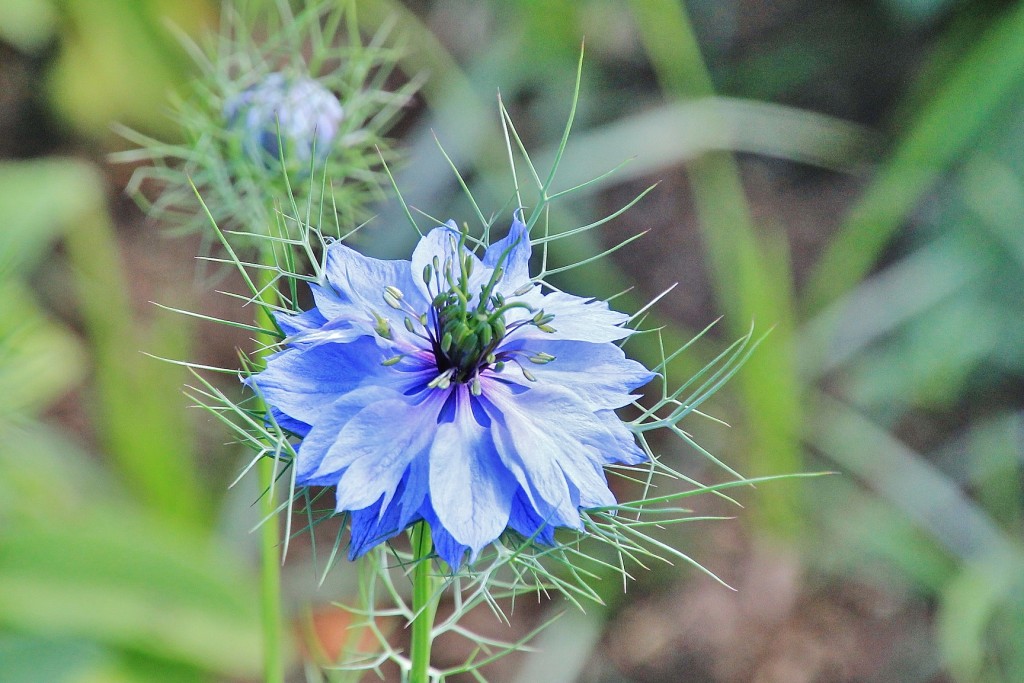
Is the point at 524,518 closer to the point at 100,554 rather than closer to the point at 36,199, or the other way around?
the point at 100,554

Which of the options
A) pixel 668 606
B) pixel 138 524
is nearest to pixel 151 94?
pixel 138 524

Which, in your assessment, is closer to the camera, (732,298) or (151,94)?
(732,298)

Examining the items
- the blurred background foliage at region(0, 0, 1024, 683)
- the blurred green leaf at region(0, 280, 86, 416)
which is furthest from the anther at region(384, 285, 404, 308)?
the blurred background foliage at region(0, 0, 1024, 683)

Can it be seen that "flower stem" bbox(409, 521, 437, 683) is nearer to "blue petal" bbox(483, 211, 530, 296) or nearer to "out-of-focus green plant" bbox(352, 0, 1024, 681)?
"blue petal" bbox(483, 211, 530, 296)

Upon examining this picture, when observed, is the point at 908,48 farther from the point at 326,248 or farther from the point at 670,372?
the point at 326,248

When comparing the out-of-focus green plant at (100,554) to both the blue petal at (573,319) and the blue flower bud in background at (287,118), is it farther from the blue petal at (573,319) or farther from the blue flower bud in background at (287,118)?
the blue petal at (573,319)
